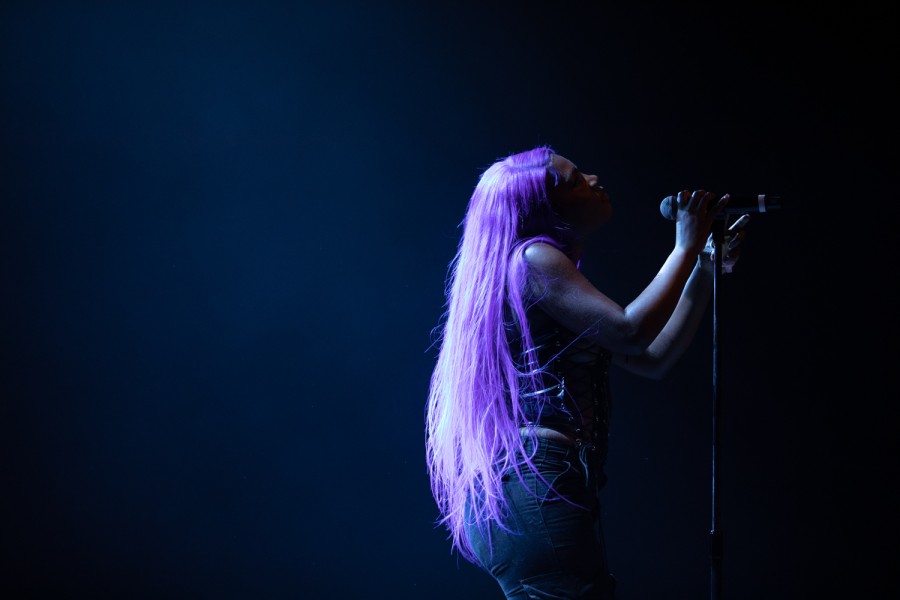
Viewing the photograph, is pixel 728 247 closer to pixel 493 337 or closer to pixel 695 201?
pixel 695 201

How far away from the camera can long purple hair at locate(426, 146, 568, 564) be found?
1.40 metres

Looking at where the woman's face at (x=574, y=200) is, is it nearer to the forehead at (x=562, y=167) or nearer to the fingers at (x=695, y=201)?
the forehead at (x=562, y=167)

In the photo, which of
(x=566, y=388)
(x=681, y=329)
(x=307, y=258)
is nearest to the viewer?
(x=566, y=388)

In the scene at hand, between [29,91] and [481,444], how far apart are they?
2202mm

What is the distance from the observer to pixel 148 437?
269 cm

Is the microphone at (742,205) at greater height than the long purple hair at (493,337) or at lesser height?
greater

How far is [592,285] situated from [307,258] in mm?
1437

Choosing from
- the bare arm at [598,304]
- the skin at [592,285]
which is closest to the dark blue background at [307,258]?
the skin at [592,285]

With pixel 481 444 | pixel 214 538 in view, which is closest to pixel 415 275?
pixel 214 538

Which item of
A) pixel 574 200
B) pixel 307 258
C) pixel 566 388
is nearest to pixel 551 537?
pixel 566 388

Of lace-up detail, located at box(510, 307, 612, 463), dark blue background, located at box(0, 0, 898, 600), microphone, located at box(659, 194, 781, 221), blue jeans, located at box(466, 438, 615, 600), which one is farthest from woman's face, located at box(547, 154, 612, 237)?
dark blue background, located at box(0, 0, 898, 600)

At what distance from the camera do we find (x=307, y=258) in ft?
8.84

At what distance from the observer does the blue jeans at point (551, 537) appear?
1.28 metres

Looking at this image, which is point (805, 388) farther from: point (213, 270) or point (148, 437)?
point (148, 437)
